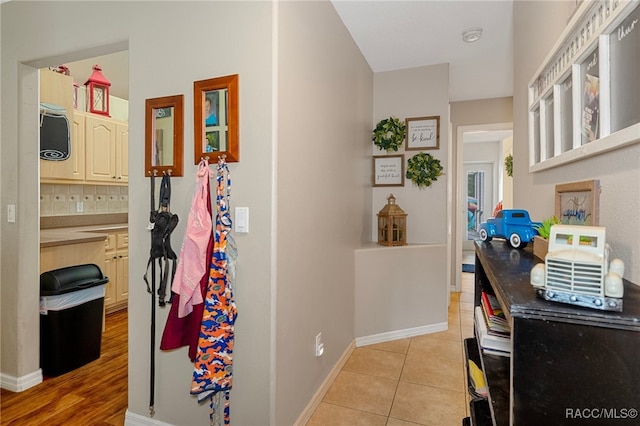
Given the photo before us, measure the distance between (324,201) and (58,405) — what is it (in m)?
2.07

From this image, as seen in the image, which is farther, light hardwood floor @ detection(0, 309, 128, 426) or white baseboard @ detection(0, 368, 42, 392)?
white baseboard @ detection(0, 368, 42, 392)

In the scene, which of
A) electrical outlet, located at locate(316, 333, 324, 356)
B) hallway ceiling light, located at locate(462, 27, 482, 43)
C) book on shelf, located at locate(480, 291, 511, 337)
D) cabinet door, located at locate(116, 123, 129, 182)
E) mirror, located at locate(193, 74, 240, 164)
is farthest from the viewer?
cabinet door, located at locate(116, 123, 129, 182)

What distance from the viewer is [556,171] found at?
1292mm

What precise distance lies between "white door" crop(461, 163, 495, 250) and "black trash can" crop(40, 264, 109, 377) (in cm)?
738

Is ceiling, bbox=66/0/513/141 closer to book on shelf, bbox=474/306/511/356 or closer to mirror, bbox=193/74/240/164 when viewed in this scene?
mirror, bbox=193/74/240/164

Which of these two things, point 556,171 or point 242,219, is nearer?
point 556,171

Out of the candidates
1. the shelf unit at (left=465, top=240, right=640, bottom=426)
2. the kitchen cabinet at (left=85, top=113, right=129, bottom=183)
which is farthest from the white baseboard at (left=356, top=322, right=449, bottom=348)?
the kitchen cabinet at (left=85, top=113, right=129, bottom=183)

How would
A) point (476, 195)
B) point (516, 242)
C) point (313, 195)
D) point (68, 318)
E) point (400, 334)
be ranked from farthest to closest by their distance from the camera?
point (476, 195), point (400, 334), point (68, 318), point (313, 195), point (516, 242)

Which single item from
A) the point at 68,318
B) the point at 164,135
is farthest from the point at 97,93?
the point at 164,135

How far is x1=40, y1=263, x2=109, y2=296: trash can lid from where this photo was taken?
239 centimetres

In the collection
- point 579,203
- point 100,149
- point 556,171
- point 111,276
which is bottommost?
point 111,276

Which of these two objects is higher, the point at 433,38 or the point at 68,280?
the point at 433,38

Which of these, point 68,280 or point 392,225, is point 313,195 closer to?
point 392,225

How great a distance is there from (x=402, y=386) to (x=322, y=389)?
22.2 inches
